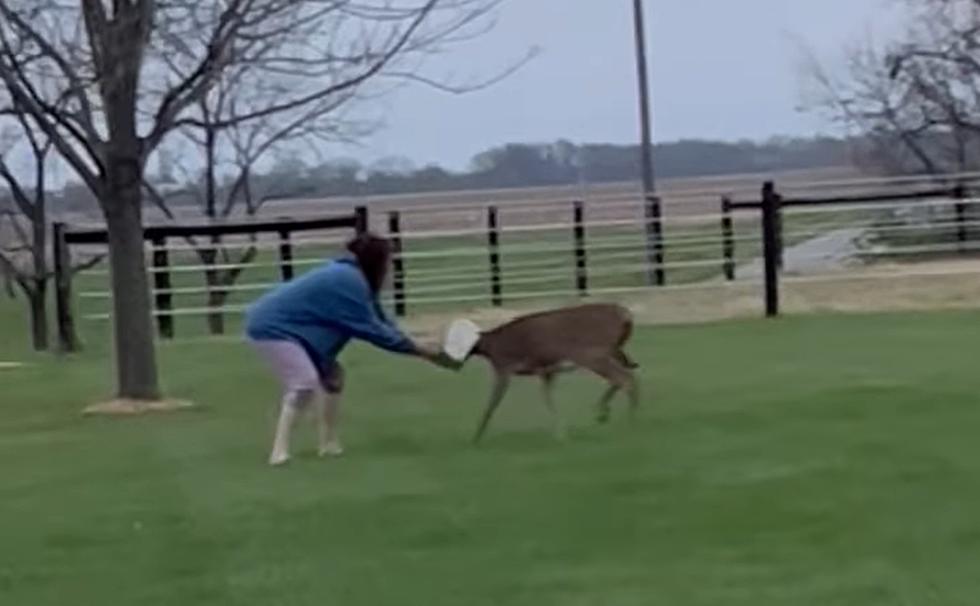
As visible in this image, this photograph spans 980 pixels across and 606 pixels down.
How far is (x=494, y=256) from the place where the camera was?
30.3 meters

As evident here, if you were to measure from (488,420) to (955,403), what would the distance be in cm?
277

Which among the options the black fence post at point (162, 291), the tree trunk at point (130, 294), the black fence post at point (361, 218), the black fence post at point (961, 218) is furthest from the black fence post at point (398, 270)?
the tree trunk at point (130, 294)

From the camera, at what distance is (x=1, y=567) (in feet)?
30.3

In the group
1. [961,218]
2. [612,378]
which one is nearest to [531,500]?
[612,378]

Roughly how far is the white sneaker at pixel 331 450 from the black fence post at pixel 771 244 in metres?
12.2

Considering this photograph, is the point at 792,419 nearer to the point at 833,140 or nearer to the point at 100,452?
the point at 100,452

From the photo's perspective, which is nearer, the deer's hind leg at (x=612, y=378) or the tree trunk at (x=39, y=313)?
the deer's hind leg at (x=612, y=378)

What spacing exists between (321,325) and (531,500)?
2447 millimetres

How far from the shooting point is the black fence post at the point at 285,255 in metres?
27.4

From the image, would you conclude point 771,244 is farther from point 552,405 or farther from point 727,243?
point 552,405

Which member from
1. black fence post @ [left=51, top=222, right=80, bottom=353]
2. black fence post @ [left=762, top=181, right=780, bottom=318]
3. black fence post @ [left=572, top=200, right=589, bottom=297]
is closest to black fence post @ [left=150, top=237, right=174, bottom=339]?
black fence post @ [left=51, top=222, right=80, bottom=353]

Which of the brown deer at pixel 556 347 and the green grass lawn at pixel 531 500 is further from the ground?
the brown deer at pixel 556 347

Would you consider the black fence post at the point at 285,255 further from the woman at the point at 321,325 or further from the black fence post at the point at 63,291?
the woman at the point at 321,325

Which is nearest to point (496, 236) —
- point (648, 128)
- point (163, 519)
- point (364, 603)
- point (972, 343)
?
point (648, 128)
